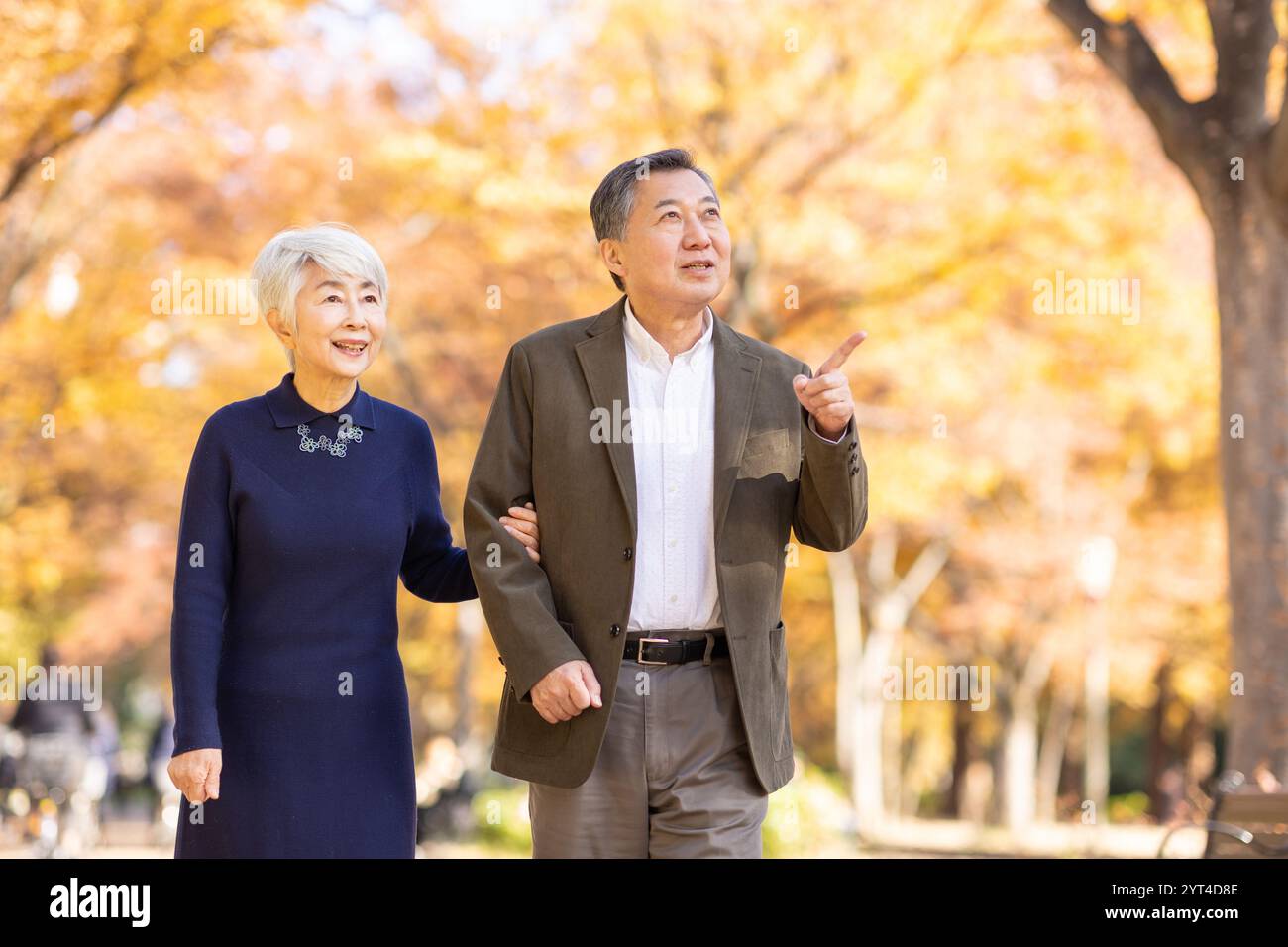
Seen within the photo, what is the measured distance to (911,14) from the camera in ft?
33.9

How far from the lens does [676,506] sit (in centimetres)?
296

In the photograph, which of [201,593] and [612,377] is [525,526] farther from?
[201,593]

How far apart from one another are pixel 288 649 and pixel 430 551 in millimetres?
433

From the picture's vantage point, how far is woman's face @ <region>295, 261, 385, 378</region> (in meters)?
3.00

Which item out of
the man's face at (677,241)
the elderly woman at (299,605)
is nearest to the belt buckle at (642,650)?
the elderly woman at (299,605)

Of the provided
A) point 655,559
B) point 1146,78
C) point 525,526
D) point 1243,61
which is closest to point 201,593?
point 525,526

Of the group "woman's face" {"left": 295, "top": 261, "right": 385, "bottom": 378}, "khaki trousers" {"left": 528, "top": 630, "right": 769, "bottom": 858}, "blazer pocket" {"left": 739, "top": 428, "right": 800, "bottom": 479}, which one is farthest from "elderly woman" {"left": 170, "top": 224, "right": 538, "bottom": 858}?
"blazer pocket" {"left": 739, "top": 428, "right": 800, "bottom": 479}

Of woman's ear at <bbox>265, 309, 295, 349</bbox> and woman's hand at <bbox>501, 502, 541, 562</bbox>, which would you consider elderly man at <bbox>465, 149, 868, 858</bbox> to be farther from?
woman's ear at <bbox>265, 309, 295, 349</bbox>

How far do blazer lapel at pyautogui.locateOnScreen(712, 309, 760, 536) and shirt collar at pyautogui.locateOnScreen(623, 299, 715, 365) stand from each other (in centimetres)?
2

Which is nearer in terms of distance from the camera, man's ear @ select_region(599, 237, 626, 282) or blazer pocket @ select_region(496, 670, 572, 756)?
blazer pocket @ select_region(496, 670, 572, 756)

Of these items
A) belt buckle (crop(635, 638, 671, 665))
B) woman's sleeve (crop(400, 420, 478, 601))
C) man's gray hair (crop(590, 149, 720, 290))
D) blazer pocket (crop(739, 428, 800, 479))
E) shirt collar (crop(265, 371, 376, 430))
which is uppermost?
man's gray hair (crop(590, 149, 720, 290))

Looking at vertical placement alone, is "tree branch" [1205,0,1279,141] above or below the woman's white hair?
above

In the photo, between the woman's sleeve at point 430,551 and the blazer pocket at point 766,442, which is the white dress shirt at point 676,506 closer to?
the blazer pocket at point 766,442
